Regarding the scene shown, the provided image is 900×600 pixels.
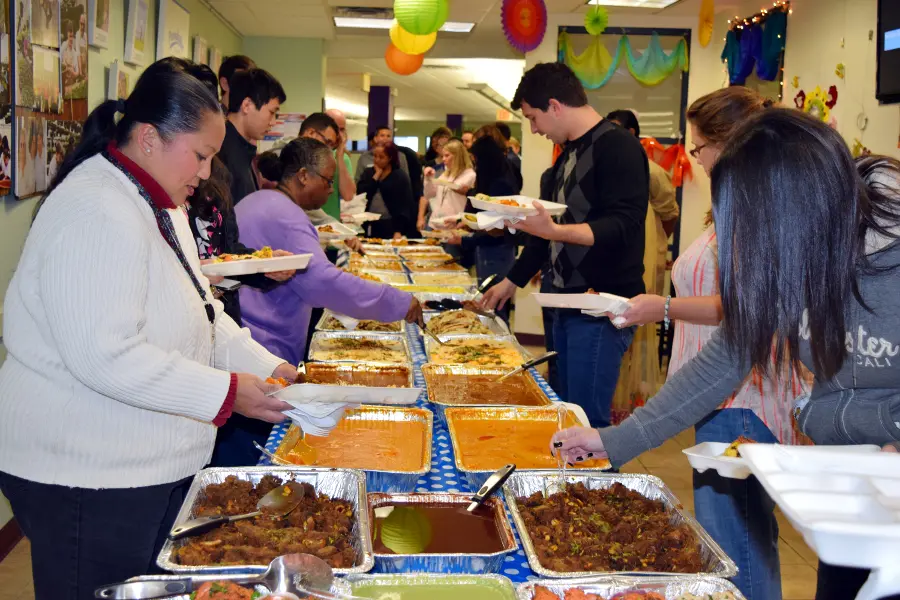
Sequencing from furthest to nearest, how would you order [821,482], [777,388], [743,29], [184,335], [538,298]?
[743,29]
[538,298]
[777,388]
[184,335]
[821,482]

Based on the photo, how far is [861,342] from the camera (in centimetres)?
131

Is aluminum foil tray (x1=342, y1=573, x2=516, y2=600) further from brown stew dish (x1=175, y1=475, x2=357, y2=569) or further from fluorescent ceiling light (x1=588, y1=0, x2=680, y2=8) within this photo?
fluorescent ceiling light (x1=588, y1=0, x2=680, y2=8)

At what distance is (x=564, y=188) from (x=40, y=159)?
221cm


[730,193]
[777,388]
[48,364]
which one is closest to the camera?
[730,193]

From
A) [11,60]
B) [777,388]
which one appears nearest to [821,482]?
[777,388]

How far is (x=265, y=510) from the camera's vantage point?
1.46m

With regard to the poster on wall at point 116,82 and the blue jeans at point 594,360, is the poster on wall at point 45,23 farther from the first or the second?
the blue jeans at point 594,360

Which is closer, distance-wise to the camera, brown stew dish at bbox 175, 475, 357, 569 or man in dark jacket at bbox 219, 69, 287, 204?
brown stew dish at bbox 175, 475, 357, 569

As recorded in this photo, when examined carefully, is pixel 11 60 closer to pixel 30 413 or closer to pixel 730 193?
pixel 30 413

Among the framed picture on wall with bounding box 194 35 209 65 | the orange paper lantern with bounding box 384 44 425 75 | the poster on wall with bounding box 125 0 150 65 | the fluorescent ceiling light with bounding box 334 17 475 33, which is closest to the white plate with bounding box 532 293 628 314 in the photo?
the poster on wall with bounding box 125 0 150 65

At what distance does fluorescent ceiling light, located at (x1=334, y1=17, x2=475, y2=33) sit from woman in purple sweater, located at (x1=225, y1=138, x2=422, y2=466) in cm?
529

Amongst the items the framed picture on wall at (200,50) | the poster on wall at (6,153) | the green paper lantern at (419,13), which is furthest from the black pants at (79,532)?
the framed picture on wall at (200,50)

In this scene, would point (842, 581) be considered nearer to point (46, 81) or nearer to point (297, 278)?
point (297, 278)

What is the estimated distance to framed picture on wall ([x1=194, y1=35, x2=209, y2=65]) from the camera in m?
6.43
